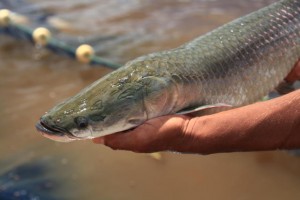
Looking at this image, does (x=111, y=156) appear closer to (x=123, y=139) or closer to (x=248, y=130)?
(x=123, y=139)

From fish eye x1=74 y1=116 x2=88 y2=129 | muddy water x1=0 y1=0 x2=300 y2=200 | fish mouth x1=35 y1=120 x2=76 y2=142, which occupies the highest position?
fish eye x1=74 y1=116 x2=88 y2=129

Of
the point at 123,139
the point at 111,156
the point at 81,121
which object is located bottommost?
the point at 111,156

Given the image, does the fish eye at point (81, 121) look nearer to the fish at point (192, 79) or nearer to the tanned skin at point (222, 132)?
the fish at point (192, 79)

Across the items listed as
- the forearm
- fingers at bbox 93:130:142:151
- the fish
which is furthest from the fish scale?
fingers at bbox 93:130:142:151

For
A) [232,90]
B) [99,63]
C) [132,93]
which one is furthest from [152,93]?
[99,63]

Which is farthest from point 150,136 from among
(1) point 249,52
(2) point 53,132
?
(1) point 249,52

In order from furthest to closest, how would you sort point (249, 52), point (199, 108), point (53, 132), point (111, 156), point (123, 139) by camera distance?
1. point (111, 156)
2. point (249, 52)
3. point (199, 108)
4. point (123, 139)
5. point (53, 132)

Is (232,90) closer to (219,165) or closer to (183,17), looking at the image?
(219,165)

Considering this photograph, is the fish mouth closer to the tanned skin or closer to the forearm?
the tanned skin
